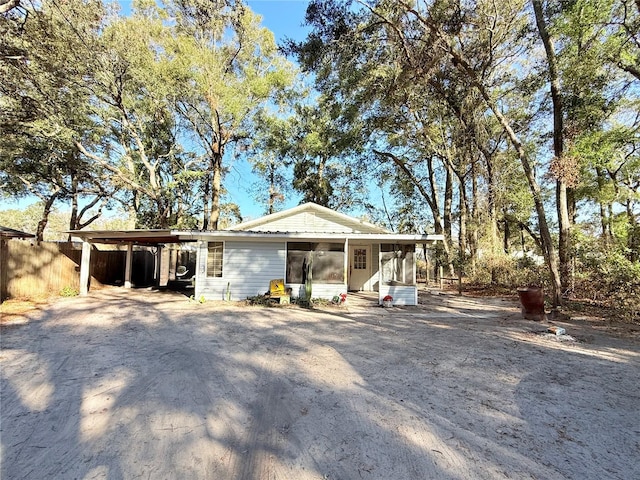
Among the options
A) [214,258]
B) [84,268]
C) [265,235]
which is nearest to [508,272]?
[265,235]

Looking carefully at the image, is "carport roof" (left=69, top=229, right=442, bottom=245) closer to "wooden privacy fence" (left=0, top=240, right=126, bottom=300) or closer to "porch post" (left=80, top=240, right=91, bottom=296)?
"porch post" (left=80, top=240, right=91, bottom=296)

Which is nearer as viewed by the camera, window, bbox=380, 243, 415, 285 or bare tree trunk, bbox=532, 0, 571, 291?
bare tree trunk, bbox=532, 0, 571, 291

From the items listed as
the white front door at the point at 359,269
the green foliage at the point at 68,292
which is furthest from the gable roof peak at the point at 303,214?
the green foliage at the point at 68,292

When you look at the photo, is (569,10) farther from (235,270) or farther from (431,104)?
(235,270)

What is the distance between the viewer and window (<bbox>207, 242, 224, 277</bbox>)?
10.6 meters

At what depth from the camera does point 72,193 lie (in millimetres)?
16703

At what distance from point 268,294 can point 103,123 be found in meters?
11.8

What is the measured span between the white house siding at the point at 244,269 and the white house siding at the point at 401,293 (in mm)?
3532

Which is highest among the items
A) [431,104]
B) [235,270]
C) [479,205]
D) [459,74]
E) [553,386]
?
[431,104]

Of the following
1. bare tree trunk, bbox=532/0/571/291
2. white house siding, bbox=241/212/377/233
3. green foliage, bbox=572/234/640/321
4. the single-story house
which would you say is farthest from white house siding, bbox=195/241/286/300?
green foliage, bbox=572/234/640/321

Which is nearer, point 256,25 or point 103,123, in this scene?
point 103,123

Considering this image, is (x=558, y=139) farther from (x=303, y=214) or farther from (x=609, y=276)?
(x=303, y=214)

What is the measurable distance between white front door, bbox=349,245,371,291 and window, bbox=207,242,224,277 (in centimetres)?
566

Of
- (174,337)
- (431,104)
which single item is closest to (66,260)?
(174,337)
